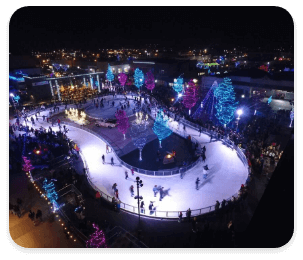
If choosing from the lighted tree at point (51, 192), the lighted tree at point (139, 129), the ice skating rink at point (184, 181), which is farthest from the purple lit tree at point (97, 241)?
the lighted tree at point (139, 129)

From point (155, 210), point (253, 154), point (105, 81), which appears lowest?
point (155, 210)

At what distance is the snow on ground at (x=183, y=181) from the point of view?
13211 mm

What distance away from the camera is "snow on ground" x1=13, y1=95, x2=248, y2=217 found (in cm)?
1321

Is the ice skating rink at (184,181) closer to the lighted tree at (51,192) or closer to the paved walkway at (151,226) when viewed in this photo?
the paved walkway at (151,226)

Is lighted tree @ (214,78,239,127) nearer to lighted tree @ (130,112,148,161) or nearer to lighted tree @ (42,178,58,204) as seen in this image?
lighted tree @ (130,112,148,161)

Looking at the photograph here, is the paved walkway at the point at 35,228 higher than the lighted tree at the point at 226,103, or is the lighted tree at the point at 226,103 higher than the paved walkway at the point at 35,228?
the lighted tree at the point at 226,103

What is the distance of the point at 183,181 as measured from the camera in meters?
15.3

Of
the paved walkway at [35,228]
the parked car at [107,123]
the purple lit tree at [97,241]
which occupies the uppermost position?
the parked car at [107,123]

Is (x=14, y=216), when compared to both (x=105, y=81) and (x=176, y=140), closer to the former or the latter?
(x=176, y=140)

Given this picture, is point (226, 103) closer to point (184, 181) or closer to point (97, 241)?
point (184, 181)

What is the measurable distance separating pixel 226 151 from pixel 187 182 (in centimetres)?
657

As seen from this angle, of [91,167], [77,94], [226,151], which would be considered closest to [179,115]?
[226,151]

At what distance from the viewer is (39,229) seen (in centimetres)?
1070

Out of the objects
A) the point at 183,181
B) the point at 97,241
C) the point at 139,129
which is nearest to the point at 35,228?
the point at 97,241
